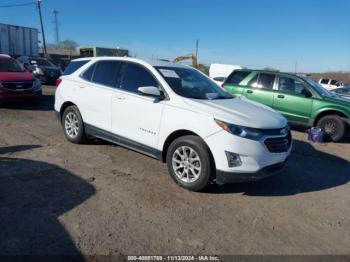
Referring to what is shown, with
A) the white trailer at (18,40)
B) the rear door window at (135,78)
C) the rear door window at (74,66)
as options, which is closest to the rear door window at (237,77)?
the rear door window at (74,66)

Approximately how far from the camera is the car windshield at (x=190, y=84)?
15.3ft

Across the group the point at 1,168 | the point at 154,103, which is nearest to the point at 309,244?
the point at 154,103

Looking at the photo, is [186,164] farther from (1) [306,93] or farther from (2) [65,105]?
(1) [306,93]

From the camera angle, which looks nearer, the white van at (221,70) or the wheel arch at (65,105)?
the wheel arch at (65,105)

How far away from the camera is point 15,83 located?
9375mm

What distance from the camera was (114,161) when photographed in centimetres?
521

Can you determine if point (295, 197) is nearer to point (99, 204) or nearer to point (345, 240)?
point (345, 240)

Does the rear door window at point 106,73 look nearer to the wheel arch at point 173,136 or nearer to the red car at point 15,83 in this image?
the wheel arch at point 173,136

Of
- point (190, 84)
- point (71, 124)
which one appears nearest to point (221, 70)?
point (71, 124)

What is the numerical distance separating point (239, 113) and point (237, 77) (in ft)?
20.0

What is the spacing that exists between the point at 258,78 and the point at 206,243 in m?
7.46

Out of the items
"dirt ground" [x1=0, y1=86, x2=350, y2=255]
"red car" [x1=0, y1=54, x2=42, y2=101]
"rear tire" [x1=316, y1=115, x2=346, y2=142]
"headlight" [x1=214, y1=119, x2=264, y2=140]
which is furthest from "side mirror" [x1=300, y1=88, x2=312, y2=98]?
"red car" [x1=0, y1=54, x2=42, y2=101]

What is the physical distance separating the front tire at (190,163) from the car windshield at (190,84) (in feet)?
2.63

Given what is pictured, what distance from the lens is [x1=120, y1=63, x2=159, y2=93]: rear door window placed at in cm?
479
